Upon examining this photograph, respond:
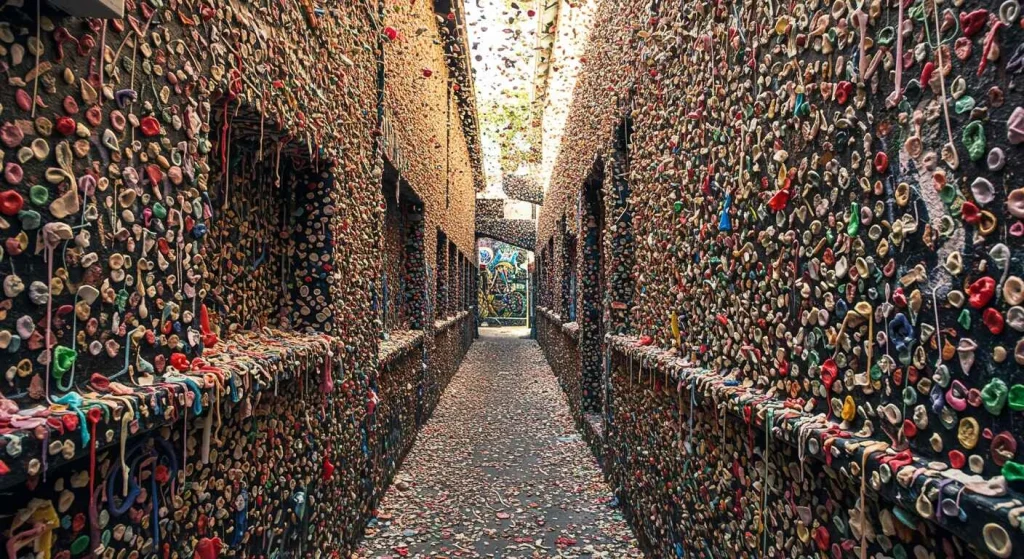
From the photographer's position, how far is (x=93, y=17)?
4.11 ft

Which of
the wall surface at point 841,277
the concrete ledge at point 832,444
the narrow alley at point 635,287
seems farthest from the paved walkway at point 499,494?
the concrete ledge at point 832,444

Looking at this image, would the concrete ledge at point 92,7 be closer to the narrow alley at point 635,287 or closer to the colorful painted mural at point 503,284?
the narrow alley at point 635,287

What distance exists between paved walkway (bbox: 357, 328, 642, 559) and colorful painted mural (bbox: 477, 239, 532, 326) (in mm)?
16636

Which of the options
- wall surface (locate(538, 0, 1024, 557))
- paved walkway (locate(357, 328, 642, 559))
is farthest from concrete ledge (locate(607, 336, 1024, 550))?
paved walkway (locate(357, 328, 642, 559))

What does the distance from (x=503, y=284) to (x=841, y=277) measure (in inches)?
932

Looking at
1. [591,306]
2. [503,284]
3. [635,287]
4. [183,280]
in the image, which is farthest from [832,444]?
[503,284]

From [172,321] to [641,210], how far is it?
2.68 m

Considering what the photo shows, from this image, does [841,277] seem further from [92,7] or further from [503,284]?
[503,284]

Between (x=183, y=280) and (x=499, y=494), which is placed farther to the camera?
(x=499, y=494)

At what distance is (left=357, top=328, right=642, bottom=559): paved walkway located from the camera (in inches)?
147

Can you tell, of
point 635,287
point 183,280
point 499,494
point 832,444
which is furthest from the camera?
point 499,494

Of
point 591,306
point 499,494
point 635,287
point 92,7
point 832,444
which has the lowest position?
point 499,494

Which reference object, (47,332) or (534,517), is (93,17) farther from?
(534,517)

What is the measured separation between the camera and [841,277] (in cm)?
143
